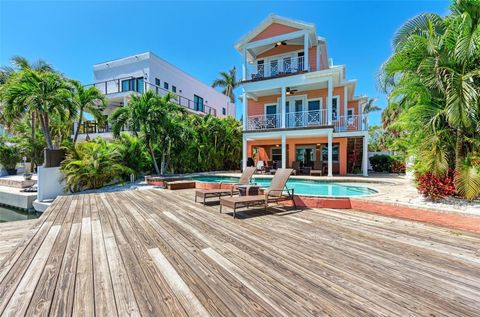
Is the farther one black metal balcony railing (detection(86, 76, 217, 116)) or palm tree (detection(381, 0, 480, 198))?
black metal balcony railing (detection(86, 76, 217, 116))

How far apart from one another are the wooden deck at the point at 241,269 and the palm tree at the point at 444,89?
2.05 meters

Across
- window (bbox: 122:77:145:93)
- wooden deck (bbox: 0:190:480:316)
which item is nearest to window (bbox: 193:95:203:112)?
window (bbox: 122:77:145:93)

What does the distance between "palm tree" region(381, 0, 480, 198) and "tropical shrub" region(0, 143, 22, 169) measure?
84.7ft

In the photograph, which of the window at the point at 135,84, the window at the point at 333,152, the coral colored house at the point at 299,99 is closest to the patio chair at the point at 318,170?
the coral colored house at the point at 299,99

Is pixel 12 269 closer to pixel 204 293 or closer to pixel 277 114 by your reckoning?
pixel 204 293

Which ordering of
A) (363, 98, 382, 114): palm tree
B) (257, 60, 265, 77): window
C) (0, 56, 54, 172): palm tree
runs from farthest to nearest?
(363, 98, 382, 114): palm tree < (0, 56, 54, 172): palm tree < (257, 60, 265, 77): window

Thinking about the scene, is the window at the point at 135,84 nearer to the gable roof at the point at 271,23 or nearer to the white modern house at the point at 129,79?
the white modern house at the point at 129,79

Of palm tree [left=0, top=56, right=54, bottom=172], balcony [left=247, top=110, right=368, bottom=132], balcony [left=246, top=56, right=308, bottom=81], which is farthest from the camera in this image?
palm tree [left=0, top=56, right=54, bottom=172]

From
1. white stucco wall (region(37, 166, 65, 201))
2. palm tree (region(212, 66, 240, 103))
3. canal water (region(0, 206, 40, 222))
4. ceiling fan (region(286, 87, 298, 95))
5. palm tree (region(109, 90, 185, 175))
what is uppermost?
palm tree (region(212, 66, 240, 103))

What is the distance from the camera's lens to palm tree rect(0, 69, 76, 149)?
9695mm

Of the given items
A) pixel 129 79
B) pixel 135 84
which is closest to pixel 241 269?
pixel 135 84

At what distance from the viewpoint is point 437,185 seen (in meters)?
5.14

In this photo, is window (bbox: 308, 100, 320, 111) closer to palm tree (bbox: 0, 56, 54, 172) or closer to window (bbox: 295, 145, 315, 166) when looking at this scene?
window (bbox: 295, 145, 315, 166)

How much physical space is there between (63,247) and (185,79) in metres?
24.4
